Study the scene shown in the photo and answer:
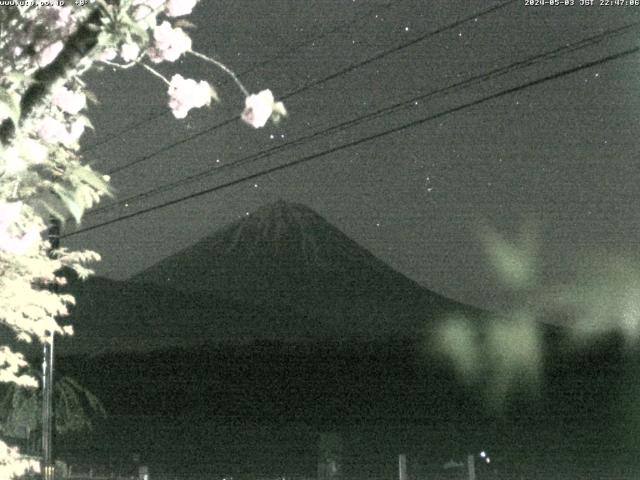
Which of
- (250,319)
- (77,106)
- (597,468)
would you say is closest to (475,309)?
(250,319)

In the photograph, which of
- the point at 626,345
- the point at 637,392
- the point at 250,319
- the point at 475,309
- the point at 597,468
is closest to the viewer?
the point at 597,468

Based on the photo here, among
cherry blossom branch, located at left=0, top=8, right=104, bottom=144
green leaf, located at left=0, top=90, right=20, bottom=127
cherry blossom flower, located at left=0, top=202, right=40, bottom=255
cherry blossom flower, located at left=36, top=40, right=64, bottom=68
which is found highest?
cherry blossom flower, located at left=36, top=40, right=64, bottom=68

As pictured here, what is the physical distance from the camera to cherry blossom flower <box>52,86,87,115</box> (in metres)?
3.84

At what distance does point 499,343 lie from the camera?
184ft

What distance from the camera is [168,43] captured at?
378 cm

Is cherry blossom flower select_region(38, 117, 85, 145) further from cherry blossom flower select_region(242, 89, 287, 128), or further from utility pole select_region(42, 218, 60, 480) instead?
utility pole select_region(42, 218, 60, 480)

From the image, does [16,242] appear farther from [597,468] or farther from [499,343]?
[499,343]

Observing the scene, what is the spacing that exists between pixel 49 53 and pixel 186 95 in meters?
0.62

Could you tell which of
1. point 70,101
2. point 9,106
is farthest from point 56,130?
point 9,106

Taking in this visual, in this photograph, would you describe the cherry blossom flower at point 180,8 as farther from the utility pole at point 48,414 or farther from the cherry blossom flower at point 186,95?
the utility pole at point 48,414

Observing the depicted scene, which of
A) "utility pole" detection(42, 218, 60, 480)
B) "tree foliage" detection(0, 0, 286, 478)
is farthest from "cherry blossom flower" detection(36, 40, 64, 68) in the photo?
"utility pole" detection(42, 218, 60, 480)

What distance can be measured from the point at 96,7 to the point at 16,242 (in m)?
1.22

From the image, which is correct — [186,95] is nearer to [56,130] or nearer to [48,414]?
[56,130]

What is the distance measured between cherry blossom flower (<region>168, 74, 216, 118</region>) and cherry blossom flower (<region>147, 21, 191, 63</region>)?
10cm
